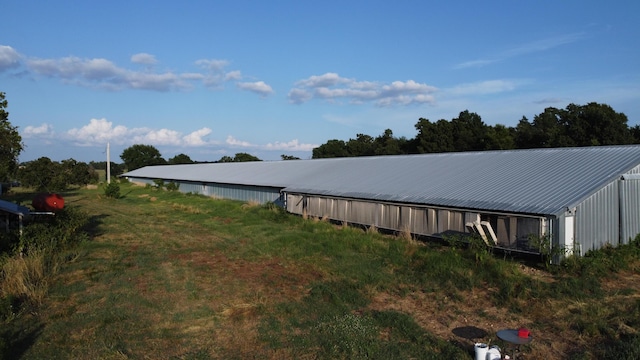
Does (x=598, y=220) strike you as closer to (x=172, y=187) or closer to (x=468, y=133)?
(x=468, y=133)

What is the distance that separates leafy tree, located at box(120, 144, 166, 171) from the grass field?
9080 centimetres

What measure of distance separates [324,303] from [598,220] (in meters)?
9.57

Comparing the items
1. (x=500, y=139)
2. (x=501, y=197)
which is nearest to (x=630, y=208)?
(x=501, y=197)

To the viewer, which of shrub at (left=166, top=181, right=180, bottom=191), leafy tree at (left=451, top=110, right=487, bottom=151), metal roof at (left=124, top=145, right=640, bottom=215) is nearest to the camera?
metal roof at (left=124, top=145, right=640, bottom=215)

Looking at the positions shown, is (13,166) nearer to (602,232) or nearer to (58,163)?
(58,163)

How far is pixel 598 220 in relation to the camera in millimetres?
14555

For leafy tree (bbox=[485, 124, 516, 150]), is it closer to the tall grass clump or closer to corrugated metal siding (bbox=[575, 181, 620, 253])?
corrugated metal siding (bbox=[575, 181, 620, 253])

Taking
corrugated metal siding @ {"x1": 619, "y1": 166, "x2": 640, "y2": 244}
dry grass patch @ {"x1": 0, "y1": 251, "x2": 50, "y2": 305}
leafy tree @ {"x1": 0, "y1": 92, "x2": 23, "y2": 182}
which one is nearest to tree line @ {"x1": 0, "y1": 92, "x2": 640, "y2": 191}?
leafy tree @ {"x1": 0, "y1": 92, "x2": 23, "y2": 182}

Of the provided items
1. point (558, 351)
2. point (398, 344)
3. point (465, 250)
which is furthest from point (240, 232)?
point (558, 351)

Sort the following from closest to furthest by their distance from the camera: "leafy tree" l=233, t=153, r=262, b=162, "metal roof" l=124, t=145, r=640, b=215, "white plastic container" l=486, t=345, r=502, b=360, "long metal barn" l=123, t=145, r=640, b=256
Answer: "white plastic container" l=486, t=345, r=502, b=360
"long metal barn" l=123, t=145, r=640, b=256
"metal roof" l=124, t=145, r=640, b=215
"leafy tree" l=233, t=153, r=262, b=162

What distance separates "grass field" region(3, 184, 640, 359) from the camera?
8.16m

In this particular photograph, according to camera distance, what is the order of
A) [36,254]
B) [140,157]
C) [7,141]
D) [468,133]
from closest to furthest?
[36,254] < [7,141] < [468,133] < [140,157]

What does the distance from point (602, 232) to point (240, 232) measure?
14.5m

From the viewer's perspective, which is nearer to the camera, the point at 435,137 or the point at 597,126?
the point at 597,126
